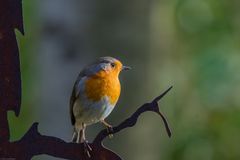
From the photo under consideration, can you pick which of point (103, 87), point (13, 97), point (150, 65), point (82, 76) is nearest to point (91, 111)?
point (103, 87)

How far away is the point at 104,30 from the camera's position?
21.0 ft

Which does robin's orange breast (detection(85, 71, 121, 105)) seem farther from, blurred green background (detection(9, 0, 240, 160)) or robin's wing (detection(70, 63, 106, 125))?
blurred green background (detection(9, 0, 240, 160))

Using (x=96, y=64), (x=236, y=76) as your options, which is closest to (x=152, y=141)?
(x=236, y=76)

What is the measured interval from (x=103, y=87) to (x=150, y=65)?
8.24ft

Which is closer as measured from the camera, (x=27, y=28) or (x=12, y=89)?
(x=12, y=89)

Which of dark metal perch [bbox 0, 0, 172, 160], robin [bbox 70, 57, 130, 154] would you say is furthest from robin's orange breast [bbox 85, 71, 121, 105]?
dark metal perch [bbox 0, 0, 172, 160]

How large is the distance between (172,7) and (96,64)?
14.1ft

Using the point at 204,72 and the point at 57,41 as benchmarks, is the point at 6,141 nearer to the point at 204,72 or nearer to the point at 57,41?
the point at 57,41

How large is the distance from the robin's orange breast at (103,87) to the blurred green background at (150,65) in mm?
1958

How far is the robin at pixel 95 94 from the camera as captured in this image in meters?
4.00

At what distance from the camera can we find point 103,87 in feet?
13.8

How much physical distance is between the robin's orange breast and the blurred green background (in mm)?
1958

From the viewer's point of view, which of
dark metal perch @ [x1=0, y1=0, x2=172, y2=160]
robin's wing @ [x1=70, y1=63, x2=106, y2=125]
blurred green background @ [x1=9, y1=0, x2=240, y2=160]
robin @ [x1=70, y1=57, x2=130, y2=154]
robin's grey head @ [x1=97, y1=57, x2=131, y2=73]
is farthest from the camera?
blurred green background @ [x1=9, y1=0, x2=240, y2=160]

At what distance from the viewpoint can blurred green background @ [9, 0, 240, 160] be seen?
20.8 feet
